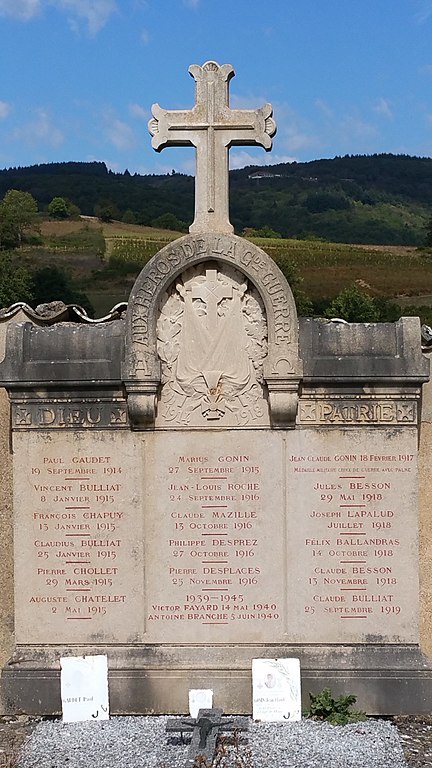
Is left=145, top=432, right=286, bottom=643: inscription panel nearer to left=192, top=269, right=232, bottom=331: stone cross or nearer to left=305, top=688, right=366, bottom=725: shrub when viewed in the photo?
left=305, top=688, right=366, bottom=725: shrub

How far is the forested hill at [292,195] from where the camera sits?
11606 cm

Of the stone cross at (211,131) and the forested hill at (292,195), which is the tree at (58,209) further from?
the stone cross at (211,131)

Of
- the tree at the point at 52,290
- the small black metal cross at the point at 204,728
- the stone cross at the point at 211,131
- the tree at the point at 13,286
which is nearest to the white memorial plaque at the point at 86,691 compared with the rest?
the small black metal cross at the point at 204,728

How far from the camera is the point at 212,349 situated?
7.67 meters

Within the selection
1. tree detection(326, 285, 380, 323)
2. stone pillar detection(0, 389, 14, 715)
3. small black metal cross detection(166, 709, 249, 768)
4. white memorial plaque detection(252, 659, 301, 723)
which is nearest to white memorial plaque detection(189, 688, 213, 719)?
small black metal cross detection(166, 709, 249, 768)

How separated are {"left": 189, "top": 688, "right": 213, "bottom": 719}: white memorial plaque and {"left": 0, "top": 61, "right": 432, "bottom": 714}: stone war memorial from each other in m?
0.20

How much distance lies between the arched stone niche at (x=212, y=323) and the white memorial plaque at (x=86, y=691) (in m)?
2.18

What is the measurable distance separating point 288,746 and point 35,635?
100 inches

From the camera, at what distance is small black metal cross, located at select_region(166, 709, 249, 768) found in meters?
6.38

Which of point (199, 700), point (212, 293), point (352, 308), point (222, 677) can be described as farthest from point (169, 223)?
point (199, 700)

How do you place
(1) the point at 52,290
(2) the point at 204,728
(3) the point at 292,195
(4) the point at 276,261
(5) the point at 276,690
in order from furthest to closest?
(3) the point at 292,195 < (4) the point at 276,261 < (1) the point at 52,290 < (5) the point at 276,690 < (2) the point at 204,728

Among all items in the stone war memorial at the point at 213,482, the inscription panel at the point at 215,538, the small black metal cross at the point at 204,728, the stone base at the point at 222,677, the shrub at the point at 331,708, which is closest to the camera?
the small black metal cross at the point at 204,728

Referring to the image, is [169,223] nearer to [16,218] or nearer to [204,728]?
[16,218]

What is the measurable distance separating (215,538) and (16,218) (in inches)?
2894
